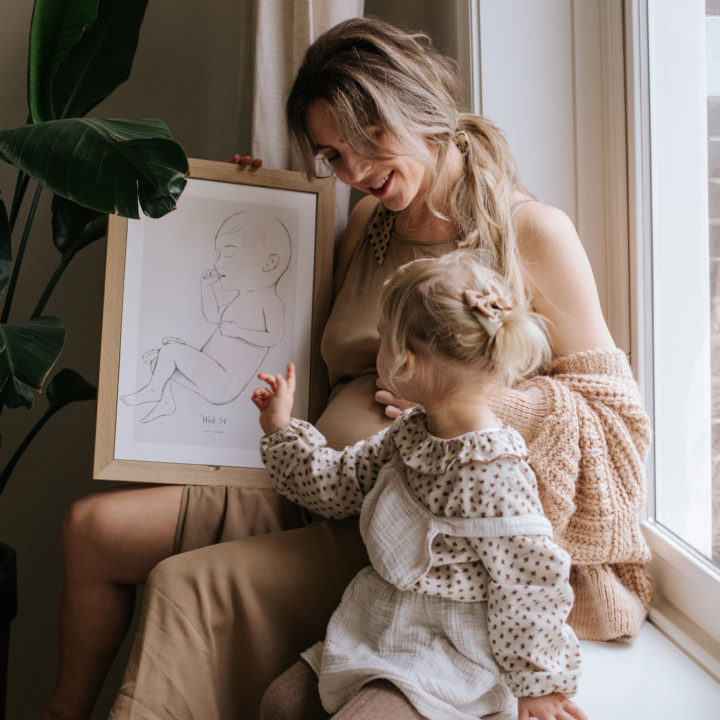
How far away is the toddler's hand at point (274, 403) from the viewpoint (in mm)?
1062

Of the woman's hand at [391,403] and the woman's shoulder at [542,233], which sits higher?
the woman's shoulder at [542,233]

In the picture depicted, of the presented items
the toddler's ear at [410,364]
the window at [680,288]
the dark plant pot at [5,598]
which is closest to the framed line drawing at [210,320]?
the dark plant pot at [5,598]

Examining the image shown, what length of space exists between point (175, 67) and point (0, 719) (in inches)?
61.2

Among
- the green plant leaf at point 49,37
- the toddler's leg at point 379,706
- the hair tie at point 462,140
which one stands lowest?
the toddler's leg at point 379,706

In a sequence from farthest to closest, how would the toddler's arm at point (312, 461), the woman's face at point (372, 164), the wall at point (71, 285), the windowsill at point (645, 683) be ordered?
1. the wall at point (71, 285)
2. the woman's face at point (372, 164)
3. the toddler's arm at point (312, 461)
4. the windowsill at point (645, 683)

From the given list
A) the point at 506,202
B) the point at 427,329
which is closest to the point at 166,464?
the point at 427,329

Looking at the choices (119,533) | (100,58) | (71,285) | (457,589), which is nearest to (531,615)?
(457,589)

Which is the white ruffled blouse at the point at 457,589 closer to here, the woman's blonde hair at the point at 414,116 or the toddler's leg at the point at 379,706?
the toddler's leg at the point at 379,706

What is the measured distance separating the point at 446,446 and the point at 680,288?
56cm

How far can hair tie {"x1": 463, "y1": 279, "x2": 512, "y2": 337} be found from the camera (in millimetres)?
802

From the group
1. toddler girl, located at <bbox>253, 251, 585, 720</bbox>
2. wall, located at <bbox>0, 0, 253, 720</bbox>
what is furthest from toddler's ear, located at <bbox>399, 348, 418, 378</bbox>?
wall, located at <bbox>0, 0, 253, 720</bbox>

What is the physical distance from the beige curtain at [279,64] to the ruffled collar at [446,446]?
0.63 metres

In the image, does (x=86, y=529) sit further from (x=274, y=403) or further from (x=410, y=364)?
(x=410, y=364)

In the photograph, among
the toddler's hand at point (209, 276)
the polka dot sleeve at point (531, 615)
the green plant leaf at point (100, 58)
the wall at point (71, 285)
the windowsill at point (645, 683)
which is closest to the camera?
the polka dot sleeve at point (531, 615)
